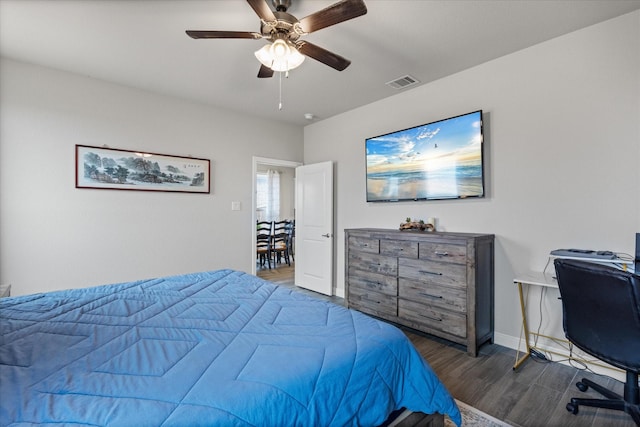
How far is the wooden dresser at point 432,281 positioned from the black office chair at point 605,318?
73 centimetres

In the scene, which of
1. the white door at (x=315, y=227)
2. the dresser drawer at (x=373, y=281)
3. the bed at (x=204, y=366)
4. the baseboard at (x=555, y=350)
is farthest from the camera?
the white door at (x=315, y=227)

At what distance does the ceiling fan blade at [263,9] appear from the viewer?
65.0 inches

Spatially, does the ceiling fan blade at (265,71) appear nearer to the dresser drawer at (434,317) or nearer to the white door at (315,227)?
the white door at (315,227)

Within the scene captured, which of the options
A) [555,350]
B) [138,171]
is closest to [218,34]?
[138,171]

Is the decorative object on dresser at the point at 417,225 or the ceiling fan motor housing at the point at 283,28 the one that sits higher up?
the ceiling fan motor housing at the point at 283,28

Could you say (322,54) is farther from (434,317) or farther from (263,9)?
(434,317)

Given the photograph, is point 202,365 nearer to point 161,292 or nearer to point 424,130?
point 161,292

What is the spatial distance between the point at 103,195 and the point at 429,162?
11.8 ft

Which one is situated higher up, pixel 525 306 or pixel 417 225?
pixel 417 225

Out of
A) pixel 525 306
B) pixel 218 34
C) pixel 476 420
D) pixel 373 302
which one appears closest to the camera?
pixel 476 420

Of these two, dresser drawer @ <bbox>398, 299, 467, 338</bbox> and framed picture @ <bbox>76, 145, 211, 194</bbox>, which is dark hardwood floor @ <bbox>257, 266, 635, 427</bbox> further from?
framed picture @ <bbox>76, 145, 211, 194</bbox>

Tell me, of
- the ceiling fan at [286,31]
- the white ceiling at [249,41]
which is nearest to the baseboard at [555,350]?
the white ceiling at [249,41]

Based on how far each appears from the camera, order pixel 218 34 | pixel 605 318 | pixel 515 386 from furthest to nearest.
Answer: pixel 515 386 < pixel 218 34 < pixel 605 318

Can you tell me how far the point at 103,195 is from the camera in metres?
3.30
